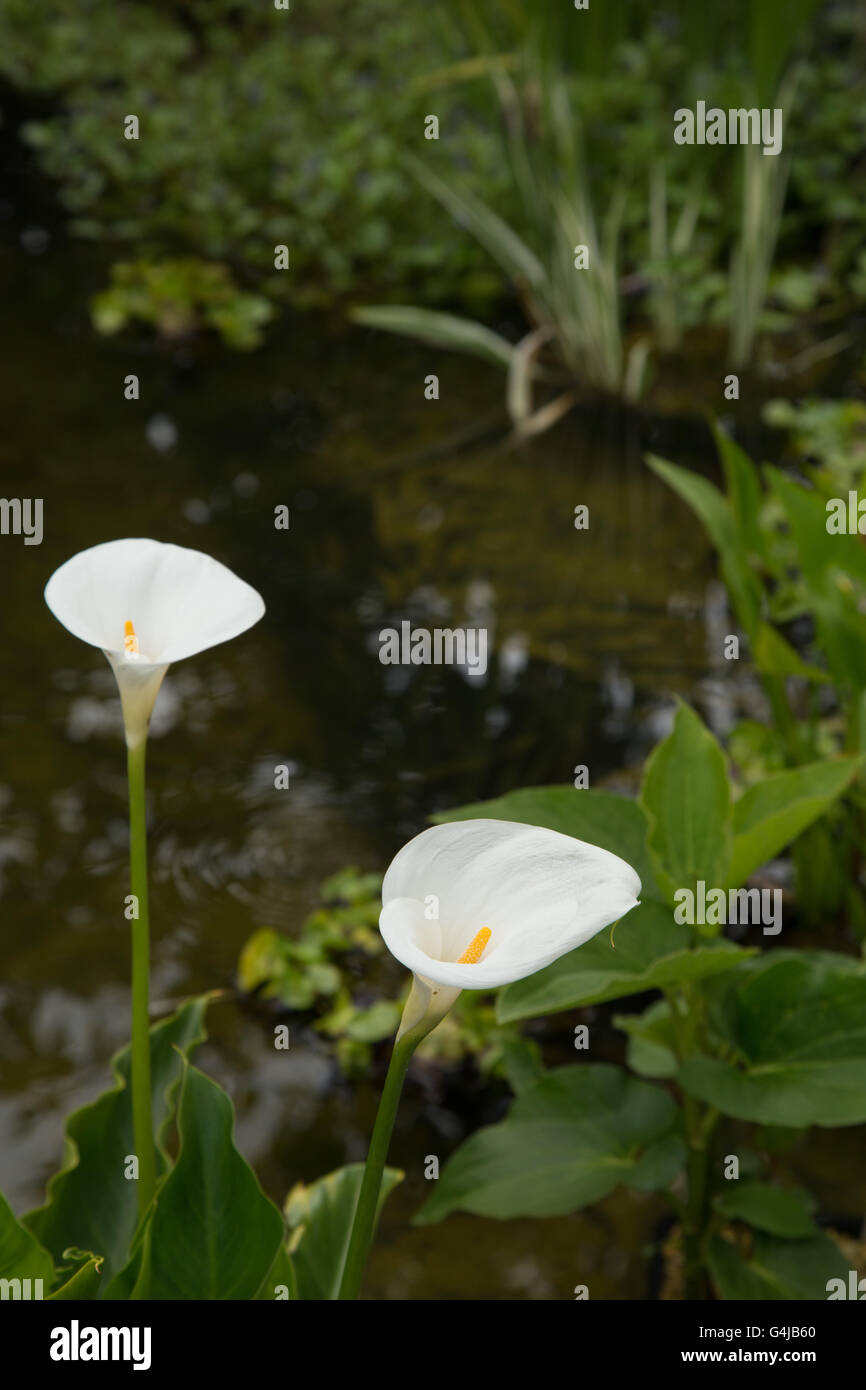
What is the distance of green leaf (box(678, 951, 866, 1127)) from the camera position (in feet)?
3.14

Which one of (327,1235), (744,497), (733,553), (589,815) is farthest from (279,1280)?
(744,497)

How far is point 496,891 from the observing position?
621 mm

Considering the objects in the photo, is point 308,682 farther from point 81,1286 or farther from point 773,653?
point 81,1286

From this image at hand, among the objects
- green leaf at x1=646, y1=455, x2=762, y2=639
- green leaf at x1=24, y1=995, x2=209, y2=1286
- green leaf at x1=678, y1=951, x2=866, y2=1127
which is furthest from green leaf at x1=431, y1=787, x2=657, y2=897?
green leaf at x1=646, y1=455, x2=762, y2=639

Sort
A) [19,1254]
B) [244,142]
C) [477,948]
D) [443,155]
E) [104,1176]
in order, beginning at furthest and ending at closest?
[244,142]
[443,155]
[104,1176]
[19,1254]
[477,948]

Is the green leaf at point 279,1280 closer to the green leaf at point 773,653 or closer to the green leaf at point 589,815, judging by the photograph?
the green leaf at point 589,815

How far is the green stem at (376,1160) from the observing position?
598 millimetres

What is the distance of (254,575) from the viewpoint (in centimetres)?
250

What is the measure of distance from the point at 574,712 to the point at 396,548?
0.60 metres

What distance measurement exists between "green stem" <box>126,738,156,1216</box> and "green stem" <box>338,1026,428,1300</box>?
0.18m

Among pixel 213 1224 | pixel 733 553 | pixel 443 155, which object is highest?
pixel 443 155

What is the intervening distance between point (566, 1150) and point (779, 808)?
333mm

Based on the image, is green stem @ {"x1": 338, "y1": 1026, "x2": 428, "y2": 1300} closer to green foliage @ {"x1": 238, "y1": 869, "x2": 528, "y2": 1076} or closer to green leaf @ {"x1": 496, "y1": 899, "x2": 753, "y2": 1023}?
green leaf @ {"x1": 496, "y1": 899, "x2": 753, "y2": 1023}

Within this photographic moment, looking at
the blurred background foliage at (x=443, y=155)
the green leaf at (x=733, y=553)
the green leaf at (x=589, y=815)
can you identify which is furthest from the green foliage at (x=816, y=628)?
the blurred background foliage at (x=443, y=155)
